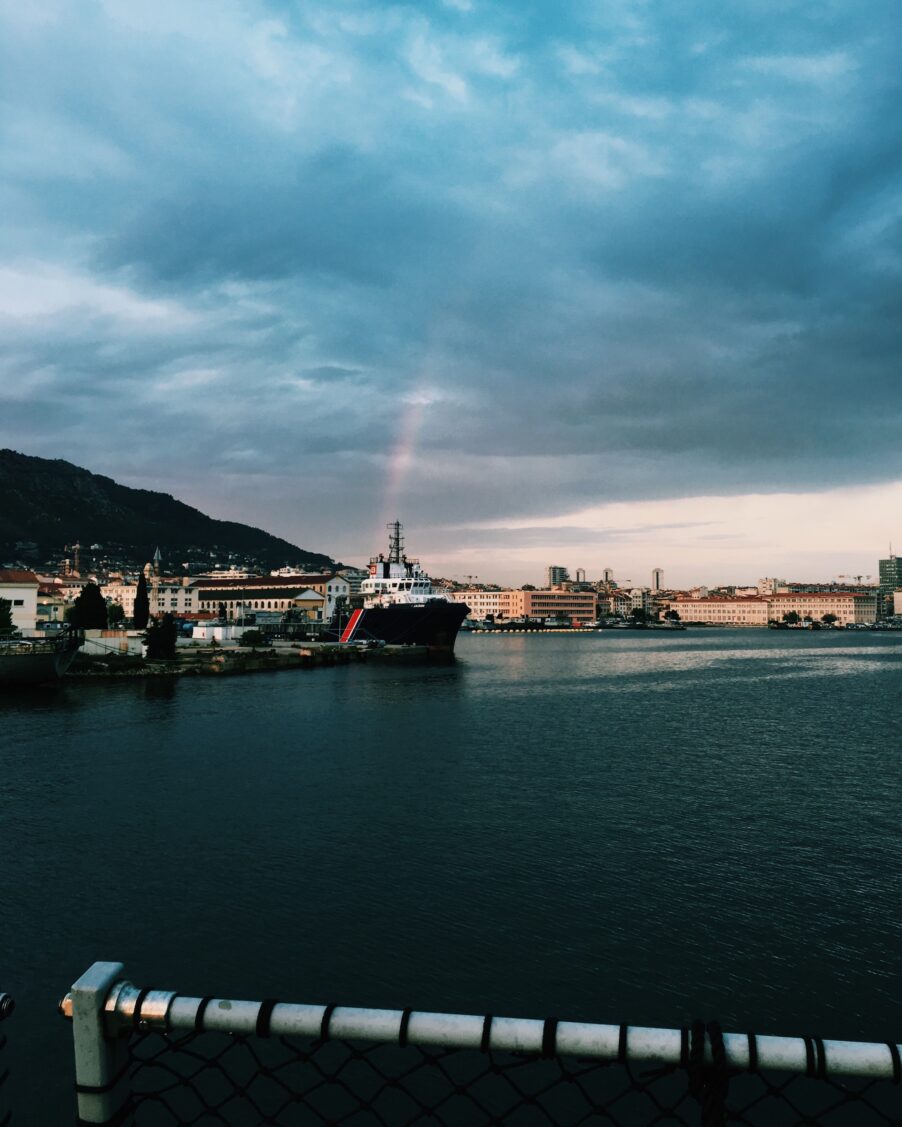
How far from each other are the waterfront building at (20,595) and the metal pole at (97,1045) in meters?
74.1

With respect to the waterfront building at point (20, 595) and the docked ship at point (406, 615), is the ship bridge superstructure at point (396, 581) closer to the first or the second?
the docked ship at point (406, 615)

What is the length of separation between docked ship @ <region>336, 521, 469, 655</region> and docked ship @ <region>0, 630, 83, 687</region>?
121 ft

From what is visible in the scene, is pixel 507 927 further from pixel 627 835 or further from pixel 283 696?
pixel 283 696

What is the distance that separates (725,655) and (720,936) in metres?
87.3

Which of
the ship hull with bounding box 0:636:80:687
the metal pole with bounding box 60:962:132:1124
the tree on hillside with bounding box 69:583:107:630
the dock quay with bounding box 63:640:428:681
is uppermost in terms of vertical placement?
the tree on hillside with bounding box 69:583:107:630

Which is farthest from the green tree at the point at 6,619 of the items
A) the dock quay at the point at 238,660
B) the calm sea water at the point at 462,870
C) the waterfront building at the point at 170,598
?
the waterfront building at the point at 170,598

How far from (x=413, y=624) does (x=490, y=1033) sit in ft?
273

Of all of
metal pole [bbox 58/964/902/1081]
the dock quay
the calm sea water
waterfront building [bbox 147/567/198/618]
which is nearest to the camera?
metal pole [bbox 58/964/902/1081]

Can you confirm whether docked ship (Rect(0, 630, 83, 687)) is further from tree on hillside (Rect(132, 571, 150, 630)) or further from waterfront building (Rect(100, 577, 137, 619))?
waterfront building (Rect(100, 577, 137, 619))

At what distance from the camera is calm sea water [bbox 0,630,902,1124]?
11.3 metres

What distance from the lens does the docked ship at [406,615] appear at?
8438cm

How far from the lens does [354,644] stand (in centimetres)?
8494

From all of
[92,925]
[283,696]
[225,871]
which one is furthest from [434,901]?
[283,696]

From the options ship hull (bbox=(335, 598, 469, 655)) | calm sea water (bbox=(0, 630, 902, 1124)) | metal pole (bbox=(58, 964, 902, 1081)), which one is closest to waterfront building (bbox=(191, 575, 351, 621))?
ship hull (bbox=(335, 598, 469, 655))
